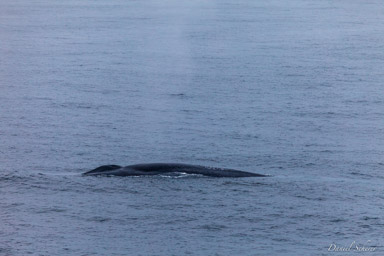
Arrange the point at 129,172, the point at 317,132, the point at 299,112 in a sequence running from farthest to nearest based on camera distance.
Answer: the point at 299,112, the point at 317,132, the point at 129,172

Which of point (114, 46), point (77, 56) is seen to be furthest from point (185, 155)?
point (114, 46)

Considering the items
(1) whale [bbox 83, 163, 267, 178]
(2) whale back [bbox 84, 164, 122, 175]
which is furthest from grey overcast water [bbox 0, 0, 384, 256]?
(2) whale back [bbox 84, 164, 122, 175]

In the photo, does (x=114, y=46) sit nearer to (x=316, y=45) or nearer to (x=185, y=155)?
(x=316, y=45)

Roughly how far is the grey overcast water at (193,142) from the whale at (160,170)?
0.33 meters

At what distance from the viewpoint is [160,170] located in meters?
24.0

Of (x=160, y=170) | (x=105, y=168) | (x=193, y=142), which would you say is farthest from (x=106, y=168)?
(x=193, y=142)

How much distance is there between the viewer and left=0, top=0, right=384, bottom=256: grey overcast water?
19.5 meters

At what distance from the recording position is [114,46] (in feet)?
191

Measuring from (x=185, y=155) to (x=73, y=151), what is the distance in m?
3.48

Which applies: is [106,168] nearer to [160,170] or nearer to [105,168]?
[105,168]

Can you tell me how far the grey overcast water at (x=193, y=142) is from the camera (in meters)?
19.5

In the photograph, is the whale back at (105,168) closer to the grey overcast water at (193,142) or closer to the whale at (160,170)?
the whale at (160,170)

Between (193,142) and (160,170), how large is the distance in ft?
17.5

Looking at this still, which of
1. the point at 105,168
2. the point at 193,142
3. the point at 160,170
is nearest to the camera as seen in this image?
the point at 160,170
